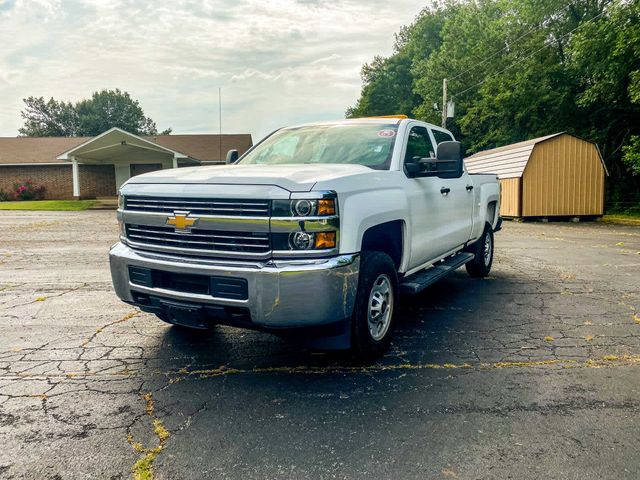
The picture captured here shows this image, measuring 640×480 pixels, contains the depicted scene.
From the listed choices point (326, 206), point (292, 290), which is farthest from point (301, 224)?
point (292, 290)

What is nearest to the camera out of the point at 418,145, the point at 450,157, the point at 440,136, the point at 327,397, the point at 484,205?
the point at 327,397

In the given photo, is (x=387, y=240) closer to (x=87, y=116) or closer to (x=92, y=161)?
(x=92, y=161)

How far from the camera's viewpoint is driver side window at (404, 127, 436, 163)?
509cm

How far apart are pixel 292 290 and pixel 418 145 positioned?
2748 millimetres

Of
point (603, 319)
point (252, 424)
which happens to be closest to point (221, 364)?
point (252, 424)

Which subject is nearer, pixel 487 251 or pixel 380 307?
pixel 380 307

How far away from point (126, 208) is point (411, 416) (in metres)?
2.69

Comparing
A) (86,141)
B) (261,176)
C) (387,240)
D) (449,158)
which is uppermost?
(86,141)

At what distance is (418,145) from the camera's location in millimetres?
5477

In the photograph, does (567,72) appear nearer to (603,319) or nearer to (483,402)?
(603,319)

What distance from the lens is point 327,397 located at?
350cm

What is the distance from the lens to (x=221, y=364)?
13.6ft

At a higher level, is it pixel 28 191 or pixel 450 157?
pixel 450 157

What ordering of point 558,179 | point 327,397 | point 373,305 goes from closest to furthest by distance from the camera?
point 327,397, point 373,305, point 558,179
